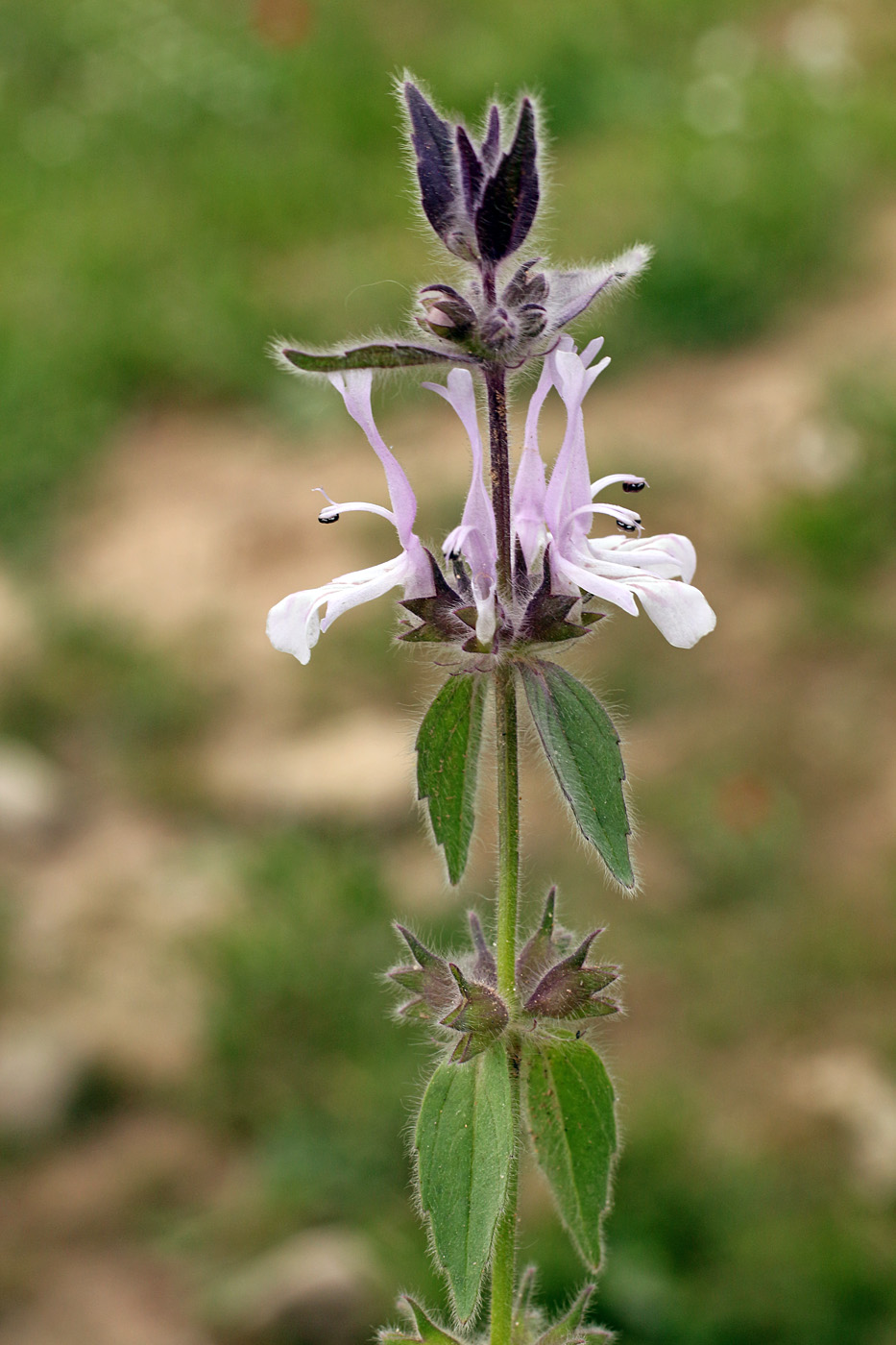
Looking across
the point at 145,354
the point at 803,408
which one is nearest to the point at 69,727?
the point at 145,354

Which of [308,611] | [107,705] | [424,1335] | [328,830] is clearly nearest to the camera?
[308,611]

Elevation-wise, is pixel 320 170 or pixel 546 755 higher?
pixel 320 170

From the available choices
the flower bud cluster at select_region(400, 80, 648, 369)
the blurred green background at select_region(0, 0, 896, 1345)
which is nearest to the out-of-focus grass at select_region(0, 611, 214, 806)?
the blurred green background at select_region(0, 0, 896, 1345)

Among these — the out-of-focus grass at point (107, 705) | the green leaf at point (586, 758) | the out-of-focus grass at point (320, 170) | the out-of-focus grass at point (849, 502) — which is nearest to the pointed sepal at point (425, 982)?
the green leaf at point (586, 758)

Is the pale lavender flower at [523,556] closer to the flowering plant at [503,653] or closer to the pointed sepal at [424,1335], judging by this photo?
the flowering plant at [503,653]

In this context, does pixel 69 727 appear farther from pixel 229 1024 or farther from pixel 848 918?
pixel 848 918

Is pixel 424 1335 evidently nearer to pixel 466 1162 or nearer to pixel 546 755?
pixel 466 1162

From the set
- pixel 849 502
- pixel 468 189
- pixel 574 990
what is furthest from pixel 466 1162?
pixel 849 502
